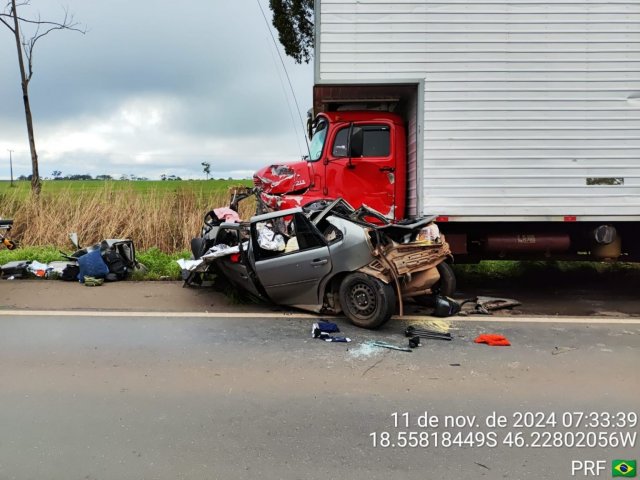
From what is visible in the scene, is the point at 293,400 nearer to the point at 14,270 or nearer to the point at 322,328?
the point at 322,328

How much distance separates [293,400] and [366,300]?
1.94m

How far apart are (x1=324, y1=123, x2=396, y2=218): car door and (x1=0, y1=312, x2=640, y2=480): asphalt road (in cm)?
261

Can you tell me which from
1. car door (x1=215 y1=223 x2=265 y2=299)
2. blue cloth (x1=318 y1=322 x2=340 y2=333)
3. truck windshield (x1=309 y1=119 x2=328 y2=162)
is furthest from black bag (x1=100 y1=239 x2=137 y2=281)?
blue cloth (x1=318 y1=322 x2=340 y2=333)

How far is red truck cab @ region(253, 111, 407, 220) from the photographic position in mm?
7215

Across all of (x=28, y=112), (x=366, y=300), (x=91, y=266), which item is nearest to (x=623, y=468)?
(x=366, y=300)

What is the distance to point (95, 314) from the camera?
5.66 metres

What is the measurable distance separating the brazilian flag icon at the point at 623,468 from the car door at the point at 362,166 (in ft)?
16.3

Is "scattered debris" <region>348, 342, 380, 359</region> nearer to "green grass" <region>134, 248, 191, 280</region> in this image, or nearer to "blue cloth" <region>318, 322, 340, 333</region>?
"blue cloth" <region>318, 322, 340, 333</region>

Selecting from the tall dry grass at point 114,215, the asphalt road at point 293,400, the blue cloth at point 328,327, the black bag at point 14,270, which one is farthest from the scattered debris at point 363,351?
the tall dry grass at point 114,215

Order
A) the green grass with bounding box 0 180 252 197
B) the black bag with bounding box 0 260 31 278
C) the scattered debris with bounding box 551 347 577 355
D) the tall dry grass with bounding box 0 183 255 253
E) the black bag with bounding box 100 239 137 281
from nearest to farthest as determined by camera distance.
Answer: the scattered debris with bounding box 551 347 577 355
the black bag with bounding box 100 239 137 281
the black bag with bounding box 0 260 31 278
the tall dry grass with bounding box 0 183 255 253
the green grass with bounding box 0 180 252 197

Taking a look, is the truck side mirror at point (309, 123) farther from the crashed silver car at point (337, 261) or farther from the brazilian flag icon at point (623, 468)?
the brazilian flag icon at point (623, 468)

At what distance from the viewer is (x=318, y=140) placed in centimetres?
759

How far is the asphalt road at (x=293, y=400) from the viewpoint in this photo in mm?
2725

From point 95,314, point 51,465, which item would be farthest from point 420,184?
point 51,465
